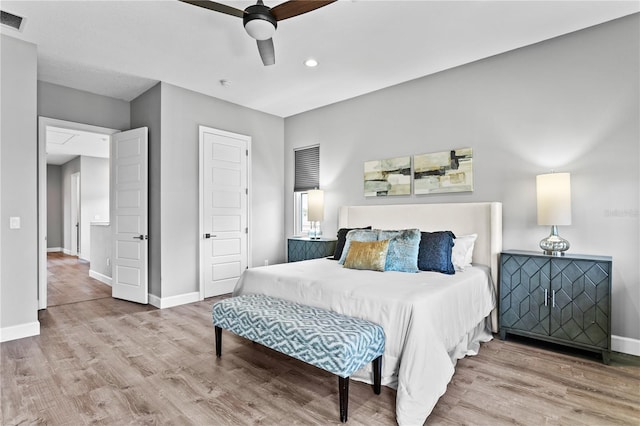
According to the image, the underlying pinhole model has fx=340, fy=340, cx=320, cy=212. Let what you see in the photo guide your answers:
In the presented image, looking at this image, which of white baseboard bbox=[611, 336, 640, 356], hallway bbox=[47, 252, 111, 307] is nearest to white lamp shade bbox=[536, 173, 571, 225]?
white baseboard bbox=[611, 336, 640, 356]

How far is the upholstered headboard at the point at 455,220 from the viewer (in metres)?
3.49

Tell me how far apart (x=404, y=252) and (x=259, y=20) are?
228 centimetres

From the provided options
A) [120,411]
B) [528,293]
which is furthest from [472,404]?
[120,411]

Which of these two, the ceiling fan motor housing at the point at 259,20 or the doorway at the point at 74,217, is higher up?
the ceiling fan motor housing at the point at 259,20

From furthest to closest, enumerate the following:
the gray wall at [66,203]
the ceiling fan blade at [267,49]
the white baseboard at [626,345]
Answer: the gray wall at [66,203]
the white baseboard at [626,345]
the ceiling fan blade at [267,49]

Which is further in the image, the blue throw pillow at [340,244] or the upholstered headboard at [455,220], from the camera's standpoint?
the blue throw pillow at [340,244]

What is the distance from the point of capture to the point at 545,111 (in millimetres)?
3371

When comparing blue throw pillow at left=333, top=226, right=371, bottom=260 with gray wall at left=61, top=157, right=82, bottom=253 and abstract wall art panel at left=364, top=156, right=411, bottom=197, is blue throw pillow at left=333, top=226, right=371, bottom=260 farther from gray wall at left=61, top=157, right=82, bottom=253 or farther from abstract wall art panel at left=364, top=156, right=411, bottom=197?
gray wall at left=61, top=157, right=82, bottom=253

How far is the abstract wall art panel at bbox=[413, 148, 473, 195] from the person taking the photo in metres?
3.87

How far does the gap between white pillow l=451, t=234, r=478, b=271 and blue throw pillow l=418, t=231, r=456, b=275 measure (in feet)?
0.46

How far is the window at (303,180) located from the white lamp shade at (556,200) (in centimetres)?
320

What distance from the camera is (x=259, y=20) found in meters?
2.28

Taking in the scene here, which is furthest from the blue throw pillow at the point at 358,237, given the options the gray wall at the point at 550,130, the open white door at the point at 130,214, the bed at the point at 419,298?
the open white door at the point at 130,214

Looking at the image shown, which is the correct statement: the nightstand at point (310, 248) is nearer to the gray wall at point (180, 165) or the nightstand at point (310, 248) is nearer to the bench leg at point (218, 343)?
the gray wall at point (180, 165)
